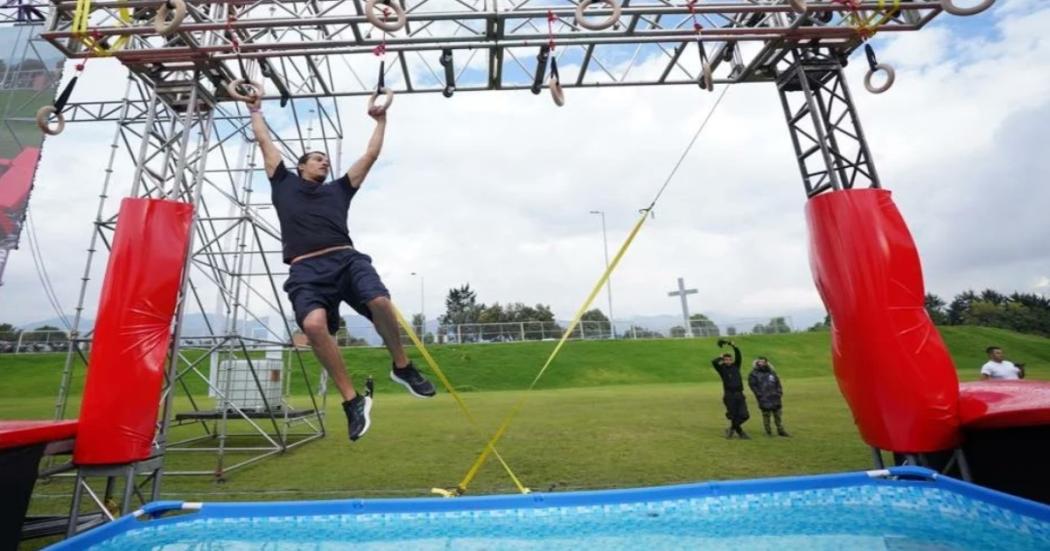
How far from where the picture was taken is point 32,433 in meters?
3.48

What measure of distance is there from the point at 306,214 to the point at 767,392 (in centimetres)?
749

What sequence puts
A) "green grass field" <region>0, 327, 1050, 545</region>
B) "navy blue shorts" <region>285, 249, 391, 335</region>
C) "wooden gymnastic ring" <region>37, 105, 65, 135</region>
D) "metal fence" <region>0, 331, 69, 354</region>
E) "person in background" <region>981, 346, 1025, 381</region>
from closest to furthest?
"navy blue shorts" <region>285, 249, 391, 335</region>
"wooden gymnastic ring" <region>37, 105, 65, 135</region>
"green grass field" <region>0, 327, 1050, 545</region>
"person in background" <region>981, 346, 1025, 381</region>
"metal fence" <region>0, 331, 69, 354</region>

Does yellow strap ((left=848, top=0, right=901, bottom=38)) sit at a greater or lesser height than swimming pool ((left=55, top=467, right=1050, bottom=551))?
greater

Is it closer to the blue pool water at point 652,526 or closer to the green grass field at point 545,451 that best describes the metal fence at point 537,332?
the green grass field at point 545,451

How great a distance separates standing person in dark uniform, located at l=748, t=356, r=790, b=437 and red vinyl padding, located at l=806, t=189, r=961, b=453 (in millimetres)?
4011

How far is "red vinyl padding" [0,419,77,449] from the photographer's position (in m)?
3.28

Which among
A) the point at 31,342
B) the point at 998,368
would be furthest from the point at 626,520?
the point at 31,342

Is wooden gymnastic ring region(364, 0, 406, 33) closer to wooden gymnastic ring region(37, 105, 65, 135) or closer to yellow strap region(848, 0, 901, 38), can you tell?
wooden gymnastic ring region(37, 105, 65, 135)

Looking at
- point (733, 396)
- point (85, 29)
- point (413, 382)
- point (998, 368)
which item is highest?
point (85, 29)

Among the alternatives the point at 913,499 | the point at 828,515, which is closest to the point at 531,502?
the point at 828,515

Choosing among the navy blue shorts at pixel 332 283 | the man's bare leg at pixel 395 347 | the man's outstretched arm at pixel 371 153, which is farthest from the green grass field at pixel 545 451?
the man's outstretched arm at pixel 371 153

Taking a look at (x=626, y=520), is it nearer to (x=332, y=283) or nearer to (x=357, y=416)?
(x=357, y=416)

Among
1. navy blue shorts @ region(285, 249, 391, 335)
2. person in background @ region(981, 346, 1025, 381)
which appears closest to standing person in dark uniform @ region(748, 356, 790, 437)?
A: person in background @ region(981, 346, 1025, 381)

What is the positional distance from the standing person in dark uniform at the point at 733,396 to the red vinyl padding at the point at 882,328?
3498 mm
